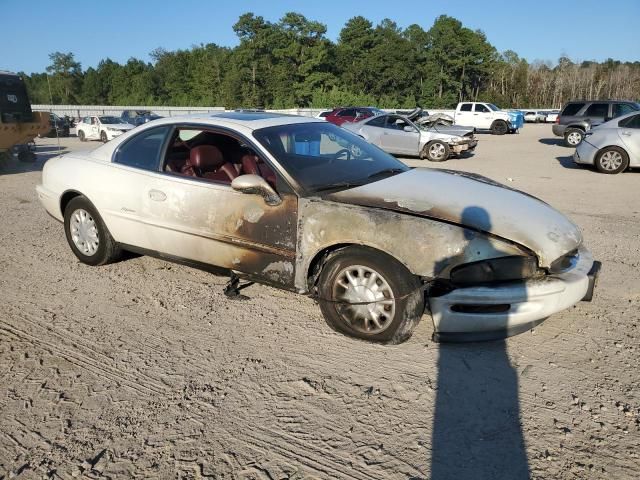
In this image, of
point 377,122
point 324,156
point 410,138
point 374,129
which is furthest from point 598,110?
point 324,156

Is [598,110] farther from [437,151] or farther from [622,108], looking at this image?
[437,151]

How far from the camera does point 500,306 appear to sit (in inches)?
121

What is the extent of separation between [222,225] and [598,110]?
1933 cm

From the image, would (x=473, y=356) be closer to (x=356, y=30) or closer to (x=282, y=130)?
(x=282, y=130)

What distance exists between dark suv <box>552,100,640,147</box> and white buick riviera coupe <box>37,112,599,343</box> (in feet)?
57.2

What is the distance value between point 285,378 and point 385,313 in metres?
0.80

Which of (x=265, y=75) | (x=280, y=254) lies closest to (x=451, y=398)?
(x=280, y=254)

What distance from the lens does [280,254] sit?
142 inches

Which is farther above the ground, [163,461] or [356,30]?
[356,30]

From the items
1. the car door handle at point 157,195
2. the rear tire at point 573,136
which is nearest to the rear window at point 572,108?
the rear tire at point 573,136

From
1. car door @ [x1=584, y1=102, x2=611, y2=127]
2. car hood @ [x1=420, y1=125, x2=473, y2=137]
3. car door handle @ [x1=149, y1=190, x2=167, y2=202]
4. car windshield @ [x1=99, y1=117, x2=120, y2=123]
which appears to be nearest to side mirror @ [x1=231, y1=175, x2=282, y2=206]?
car door handle @ [x1=149, y1=190, x2=167, y2=202]

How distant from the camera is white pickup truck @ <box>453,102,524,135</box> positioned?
2908cm

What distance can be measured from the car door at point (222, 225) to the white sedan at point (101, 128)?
21.0 meters

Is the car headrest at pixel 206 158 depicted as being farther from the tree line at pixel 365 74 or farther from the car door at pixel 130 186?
the tree line at pixel 365 74
